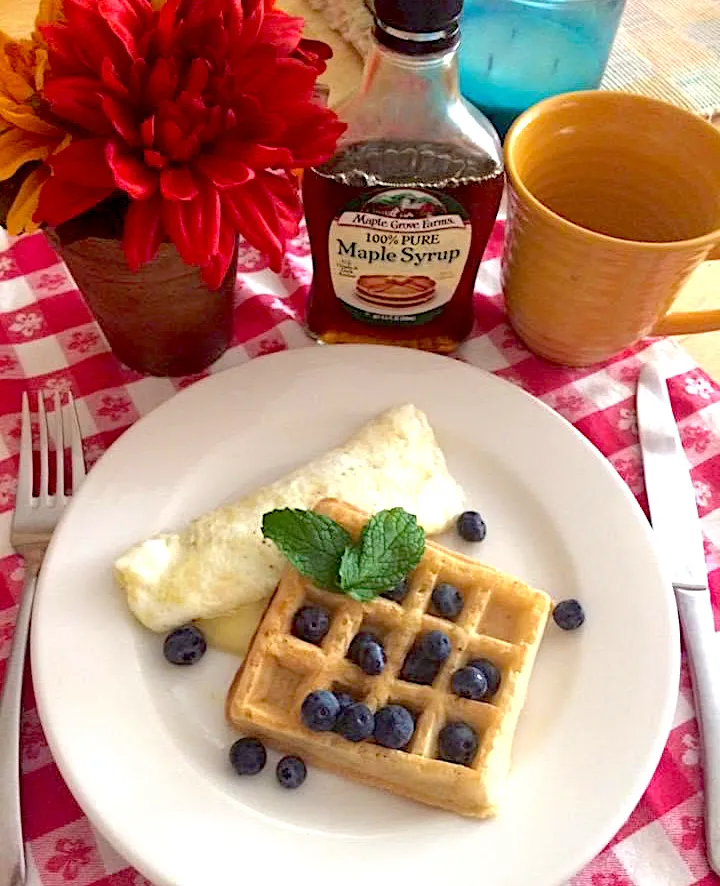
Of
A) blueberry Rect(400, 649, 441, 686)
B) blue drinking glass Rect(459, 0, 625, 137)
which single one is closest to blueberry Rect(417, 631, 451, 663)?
blueberry Rect(400, 649, 441, 686)

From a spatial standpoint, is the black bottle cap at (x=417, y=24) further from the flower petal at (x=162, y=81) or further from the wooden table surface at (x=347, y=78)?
the wooden table surface at (x=347, y=78)

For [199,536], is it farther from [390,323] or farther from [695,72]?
[695,72]

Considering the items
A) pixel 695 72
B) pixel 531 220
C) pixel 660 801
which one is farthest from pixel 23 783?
pixel 695 72

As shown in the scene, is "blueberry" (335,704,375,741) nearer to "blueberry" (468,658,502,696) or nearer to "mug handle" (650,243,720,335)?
"blueberry" (468,658,502,696)

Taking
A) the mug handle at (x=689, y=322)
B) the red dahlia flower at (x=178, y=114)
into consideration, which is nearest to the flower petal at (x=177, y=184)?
the red dahlia flower at (x=178, y=114)

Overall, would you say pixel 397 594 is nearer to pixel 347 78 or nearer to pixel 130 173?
pixel 130 173

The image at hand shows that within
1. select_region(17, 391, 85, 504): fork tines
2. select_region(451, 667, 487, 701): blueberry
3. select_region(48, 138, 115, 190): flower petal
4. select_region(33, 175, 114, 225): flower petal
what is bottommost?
select_region(17, 391, 85, 504): fork tines
